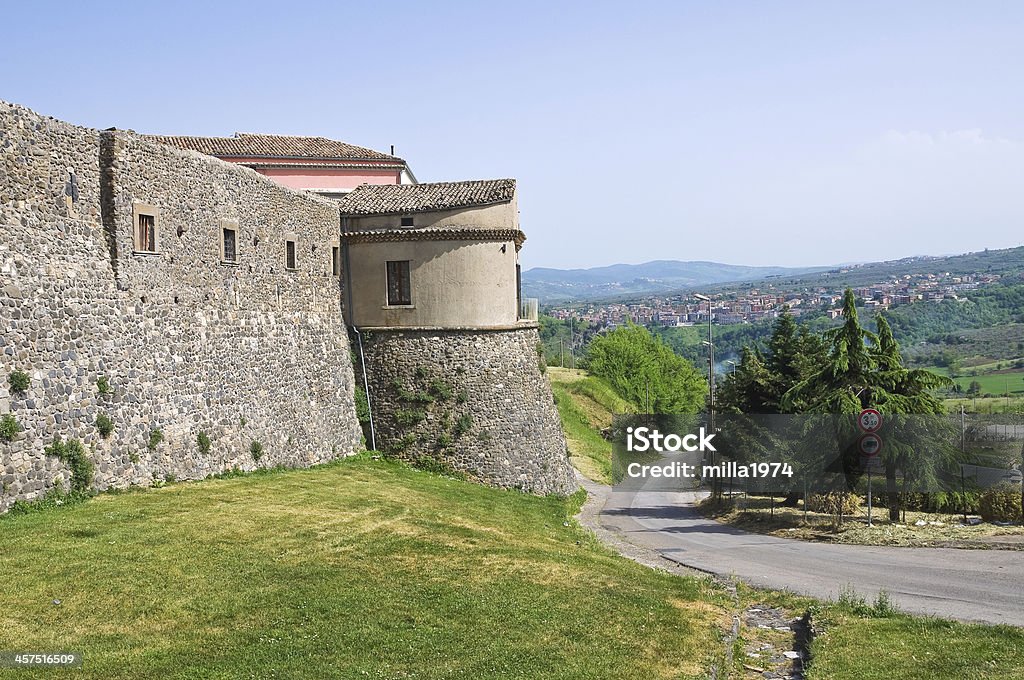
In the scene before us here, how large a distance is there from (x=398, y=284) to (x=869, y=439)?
1551 centimetres

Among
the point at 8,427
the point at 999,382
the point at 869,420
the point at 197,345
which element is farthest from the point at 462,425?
the point at 999,382

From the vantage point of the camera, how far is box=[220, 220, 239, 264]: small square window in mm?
22516

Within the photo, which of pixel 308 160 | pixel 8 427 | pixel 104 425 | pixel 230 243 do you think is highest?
pixel 308 160

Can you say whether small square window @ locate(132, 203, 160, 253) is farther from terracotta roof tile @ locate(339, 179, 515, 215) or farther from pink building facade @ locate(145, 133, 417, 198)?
pink building facade @ locate(145, 133, 417, 198)

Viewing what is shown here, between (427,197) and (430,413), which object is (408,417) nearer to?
(430,413)

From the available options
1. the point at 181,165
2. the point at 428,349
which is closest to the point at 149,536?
the point at 181,165

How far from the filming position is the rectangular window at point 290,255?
26.2 meters

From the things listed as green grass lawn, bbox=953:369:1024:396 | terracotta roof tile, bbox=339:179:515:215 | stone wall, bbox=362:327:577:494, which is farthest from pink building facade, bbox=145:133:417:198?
green grass lawn, bbox=953:369:1024:396

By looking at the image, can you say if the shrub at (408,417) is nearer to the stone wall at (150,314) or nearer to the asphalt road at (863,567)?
the stone wall at (150,314)

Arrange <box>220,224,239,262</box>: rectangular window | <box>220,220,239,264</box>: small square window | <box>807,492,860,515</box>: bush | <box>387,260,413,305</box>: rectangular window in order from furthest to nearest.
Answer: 1. <box>387,260,413,305</box>: rectangular window
2. <box>807,492,860,515</box>: bush
3. <box>220,224,239,262</box>: rectangular window
4. <box>220,220,239,264</box>: small square window

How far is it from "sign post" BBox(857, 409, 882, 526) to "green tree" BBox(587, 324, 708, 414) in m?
47.9

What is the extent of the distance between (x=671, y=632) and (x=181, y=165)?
49.4 ft

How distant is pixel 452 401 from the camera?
96.8 ft

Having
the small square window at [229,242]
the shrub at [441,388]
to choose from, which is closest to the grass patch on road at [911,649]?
the small square window at [229,242]
